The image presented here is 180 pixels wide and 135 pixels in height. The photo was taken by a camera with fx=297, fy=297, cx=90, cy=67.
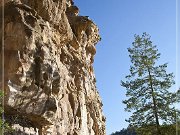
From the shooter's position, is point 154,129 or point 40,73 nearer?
point 154,129

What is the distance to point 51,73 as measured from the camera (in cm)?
2448

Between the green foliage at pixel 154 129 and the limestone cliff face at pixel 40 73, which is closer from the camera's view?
the green foliage at pixel 154 129

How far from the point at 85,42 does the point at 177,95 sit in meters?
20.8

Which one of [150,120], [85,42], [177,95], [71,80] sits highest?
[85,42]

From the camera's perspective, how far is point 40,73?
2362cm

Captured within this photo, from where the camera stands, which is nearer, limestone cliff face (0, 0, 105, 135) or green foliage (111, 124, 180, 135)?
green foliage (111, 124, 180, 135)

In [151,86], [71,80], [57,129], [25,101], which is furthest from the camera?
[71,80]

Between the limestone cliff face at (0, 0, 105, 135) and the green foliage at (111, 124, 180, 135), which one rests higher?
the limestone cliff face at (0, 0, 105, 135)

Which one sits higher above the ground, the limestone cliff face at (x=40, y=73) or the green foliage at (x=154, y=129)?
the limestone cliff face at (x=40, y=73)

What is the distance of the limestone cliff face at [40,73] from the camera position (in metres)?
21.9

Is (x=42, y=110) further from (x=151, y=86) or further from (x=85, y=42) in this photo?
(x=85, y=42)

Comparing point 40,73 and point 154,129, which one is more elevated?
point 40,73

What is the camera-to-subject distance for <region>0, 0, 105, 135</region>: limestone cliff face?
861 inches

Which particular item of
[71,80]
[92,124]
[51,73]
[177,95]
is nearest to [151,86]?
[177,95]
